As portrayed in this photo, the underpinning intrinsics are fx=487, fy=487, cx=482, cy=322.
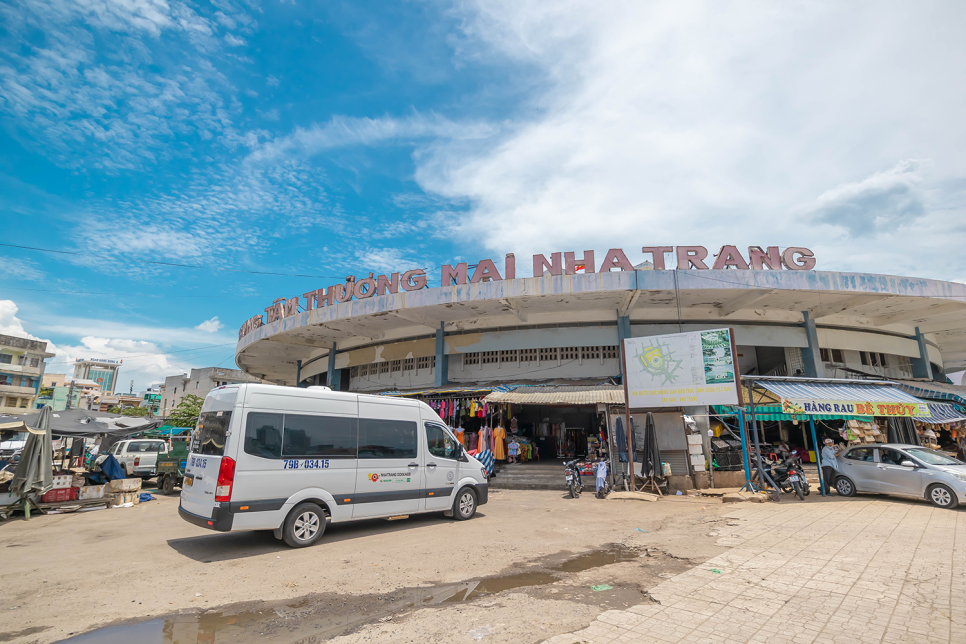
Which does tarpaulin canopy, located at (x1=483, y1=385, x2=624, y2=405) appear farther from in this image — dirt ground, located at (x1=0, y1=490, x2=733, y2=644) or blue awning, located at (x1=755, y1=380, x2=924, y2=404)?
dirt ground, located at (x1=0, y1=490, x2=733, y2=644)

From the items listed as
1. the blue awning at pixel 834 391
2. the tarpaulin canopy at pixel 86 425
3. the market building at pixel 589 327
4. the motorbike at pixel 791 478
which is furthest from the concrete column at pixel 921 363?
the tarpaulin canopy at pixel 86 425

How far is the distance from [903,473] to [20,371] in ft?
211

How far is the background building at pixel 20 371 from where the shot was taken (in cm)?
4528

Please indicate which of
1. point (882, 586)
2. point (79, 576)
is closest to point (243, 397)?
point (79, 576)

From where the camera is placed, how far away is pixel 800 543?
22.3 ft

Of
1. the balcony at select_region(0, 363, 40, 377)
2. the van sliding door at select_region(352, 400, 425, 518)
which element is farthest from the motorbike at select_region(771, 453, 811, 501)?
the balcony at select_region(0, 363, 40, 377)

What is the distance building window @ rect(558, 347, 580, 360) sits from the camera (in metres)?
18.2

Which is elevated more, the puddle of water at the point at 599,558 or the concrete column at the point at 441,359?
the concrete column at the point at 441,359

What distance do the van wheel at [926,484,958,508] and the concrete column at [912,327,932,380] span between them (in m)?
15.1

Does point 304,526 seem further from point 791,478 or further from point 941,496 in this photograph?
point 941,496

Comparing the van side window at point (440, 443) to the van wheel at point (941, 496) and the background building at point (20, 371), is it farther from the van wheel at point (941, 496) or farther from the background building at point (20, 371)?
the background building at point (20, 371)

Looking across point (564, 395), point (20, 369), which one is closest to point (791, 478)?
point (564, 395)

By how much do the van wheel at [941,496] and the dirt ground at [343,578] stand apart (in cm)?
488

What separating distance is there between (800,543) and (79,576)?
919 centimetres
